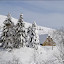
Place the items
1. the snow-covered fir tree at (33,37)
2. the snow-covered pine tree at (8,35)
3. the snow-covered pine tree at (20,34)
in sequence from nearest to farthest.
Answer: the snow-covered pine tree at (8,35) → the snow-covered pine tree at (20,34) → the snow-covered fir tree at (33,37)

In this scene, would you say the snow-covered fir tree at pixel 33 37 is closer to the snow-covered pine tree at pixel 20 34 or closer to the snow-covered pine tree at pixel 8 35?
the snow-covered pine tree at pixel 20 34

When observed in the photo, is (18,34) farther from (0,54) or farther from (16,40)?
(0,54)

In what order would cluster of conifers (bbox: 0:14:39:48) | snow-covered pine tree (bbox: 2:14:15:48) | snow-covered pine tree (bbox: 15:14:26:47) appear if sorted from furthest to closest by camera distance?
snow-covered pine tree (bbox: 15:14:26:47)
cluster of conifers (bbox: 0:14:39:48)
snow-covered pine tree (bbox: 2:14:15:48)

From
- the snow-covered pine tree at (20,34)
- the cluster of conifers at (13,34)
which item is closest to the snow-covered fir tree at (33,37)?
the cluster of conifers at (13,34)

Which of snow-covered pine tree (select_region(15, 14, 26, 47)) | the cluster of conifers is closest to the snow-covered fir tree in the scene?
the cluster of conifers

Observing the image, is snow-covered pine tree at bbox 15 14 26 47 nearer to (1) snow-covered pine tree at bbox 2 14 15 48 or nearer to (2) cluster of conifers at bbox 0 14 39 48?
(2) cluster of conifers at bbox 0 14 39 48

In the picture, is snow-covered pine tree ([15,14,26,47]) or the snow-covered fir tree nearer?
snow-covered pine tree ([15,14,26,47])

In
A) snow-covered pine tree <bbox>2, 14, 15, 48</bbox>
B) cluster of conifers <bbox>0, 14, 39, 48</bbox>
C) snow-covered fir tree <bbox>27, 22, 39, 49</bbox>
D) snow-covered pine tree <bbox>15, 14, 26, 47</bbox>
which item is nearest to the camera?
snow-covered pine tree <bbox>2, 14, 15, 48</bbox>

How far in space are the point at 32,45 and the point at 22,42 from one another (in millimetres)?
5958

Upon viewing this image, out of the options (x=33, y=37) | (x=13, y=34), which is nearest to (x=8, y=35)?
(x=13, y=34)

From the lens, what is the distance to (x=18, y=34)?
142 ft

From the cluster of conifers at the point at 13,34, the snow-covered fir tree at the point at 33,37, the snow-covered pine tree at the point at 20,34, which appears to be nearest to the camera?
the cluster of conifers at the point at 13,34

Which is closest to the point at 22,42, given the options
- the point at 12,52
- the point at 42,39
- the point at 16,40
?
the point at 16,40

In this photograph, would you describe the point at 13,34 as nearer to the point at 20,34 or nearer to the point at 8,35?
the point at 8,35
